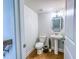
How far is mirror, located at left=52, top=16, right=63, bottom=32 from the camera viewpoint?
5.48 metres

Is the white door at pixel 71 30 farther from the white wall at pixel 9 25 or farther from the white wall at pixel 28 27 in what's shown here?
the white wall at pixel 28 27

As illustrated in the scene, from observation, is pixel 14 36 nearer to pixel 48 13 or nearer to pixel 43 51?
pixel 43 51

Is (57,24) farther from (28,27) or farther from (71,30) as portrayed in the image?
(71,30)

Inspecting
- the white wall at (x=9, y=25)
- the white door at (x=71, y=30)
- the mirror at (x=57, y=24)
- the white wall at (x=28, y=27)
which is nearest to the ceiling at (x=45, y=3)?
the white wall at (x=28, y=27)

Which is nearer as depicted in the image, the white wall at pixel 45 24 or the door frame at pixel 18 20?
the door frame at pixel 18 20

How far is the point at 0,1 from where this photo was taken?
0.94 meters

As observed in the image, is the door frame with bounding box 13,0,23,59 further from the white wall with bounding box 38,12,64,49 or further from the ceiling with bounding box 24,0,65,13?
the white wall with bounding box 38,12,64,49

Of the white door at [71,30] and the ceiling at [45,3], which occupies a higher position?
the ceiling at [45,3]

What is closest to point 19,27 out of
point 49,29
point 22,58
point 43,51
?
point 22,58

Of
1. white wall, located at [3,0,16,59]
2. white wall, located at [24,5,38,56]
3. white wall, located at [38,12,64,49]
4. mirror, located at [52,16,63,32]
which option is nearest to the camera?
white wall, located at [3,0,16,59]

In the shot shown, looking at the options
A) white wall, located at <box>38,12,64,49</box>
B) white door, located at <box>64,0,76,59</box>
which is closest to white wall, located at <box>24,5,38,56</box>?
white wall, located at <box>38,12,64,49</box>

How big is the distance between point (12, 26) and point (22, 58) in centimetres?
63

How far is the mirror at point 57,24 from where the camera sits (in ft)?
18.0

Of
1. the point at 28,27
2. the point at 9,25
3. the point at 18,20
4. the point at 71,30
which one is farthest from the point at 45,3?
the point at 71,30
